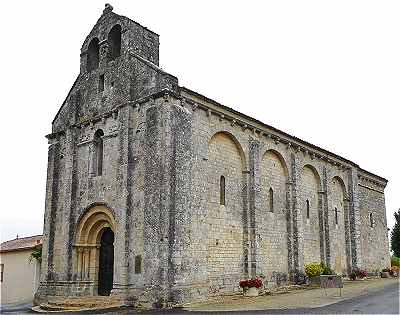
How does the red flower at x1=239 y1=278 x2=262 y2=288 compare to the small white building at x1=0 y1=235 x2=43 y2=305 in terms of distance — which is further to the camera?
the small white building at x1=0 y1=235 x2=43 y2=305

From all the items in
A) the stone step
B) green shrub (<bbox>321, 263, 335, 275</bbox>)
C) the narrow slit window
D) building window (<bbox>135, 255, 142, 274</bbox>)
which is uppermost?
the narrow slit window

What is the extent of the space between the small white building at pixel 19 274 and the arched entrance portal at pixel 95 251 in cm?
711

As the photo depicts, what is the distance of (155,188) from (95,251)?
17.4ft

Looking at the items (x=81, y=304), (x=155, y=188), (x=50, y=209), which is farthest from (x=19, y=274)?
(x=155, y=188)

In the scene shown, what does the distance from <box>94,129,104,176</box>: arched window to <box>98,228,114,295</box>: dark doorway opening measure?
9.05ft

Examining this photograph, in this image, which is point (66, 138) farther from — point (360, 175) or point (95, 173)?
point (360, 175)

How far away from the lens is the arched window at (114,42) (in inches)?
882

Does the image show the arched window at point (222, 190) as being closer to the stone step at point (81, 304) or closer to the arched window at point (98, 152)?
the arched window at point (98, 152)

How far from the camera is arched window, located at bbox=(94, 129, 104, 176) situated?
21.3 meters

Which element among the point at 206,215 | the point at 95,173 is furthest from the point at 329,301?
the point at 95,173

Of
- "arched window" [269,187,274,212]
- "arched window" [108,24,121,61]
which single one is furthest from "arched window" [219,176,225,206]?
"arched window" [108,24,121,61]

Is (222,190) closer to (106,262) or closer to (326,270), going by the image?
(106,262)

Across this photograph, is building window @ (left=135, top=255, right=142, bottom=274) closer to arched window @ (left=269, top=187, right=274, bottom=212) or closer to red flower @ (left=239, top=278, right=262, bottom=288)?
red flower @ (left=239, top=278, right=262, bottom=288)

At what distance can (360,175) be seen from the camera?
34812mm
